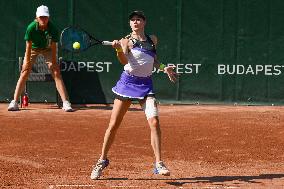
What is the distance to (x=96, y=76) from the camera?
14047 millimetres

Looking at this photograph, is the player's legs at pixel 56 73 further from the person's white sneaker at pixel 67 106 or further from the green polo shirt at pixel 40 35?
the green polo shirt at pixel 40 35

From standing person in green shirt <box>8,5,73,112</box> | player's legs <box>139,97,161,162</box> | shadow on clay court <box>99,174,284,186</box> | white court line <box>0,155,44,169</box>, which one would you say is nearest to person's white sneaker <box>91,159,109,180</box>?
shadow on clay court <box>99,174,284,186</box>

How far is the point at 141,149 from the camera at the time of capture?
28.0 feet

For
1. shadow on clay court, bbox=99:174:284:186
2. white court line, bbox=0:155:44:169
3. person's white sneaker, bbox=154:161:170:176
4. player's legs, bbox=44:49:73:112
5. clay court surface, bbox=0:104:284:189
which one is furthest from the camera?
player's legs, bbox=44:49:73:112

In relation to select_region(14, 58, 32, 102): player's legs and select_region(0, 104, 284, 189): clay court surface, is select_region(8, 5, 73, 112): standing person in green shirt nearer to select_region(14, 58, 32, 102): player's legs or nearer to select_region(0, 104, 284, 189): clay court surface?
select_region(14, 58, 32, 102): player's legs

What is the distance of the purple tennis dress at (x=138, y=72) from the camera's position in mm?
6734

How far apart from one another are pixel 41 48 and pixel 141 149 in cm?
450

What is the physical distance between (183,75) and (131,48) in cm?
753

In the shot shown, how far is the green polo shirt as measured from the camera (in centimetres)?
1196

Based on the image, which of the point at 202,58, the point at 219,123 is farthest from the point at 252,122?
the point at 202,58

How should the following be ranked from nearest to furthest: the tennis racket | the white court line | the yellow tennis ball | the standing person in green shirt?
the white court line → the yellow tennis ball → the tennis racket → the standing person in green shirt

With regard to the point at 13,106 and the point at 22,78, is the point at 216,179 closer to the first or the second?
the point at 22,78

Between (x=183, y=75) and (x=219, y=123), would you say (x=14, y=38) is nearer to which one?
(x=183, y=75)

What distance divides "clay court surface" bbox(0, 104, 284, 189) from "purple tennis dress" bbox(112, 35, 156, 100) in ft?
2.93
